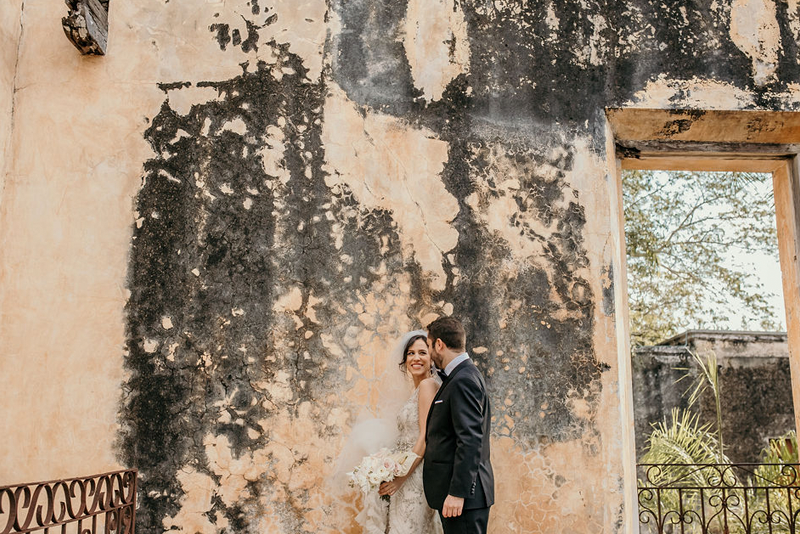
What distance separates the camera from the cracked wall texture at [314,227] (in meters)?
4.00

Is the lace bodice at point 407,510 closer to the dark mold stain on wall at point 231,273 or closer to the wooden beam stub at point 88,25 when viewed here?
the dark mold stain on wall at point 231,273

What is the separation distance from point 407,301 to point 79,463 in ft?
6.57

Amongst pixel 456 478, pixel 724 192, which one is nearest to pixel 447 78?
pixel 456 478

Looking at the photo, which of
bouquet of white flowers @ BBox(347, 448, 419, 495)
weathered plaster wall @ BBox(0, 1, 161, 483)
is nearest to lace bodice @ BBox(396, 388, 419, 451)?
bouquet of white flowers @ BBox(347, 448, 419, 495)

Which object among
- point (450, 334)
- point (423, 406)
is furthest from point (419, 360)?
point (450, 334)

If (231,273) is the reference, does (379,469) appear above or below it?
below

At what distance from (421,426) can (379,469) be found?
30 centimetres

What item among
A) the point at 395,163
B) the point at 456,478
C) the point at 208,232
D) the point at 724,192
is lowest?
the point at 456,478

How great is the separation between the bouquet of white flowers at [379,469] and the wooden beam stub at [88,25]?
2.90 m

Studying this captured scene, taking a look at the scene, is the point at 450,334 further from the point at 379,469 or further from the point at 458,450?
the point at 379,469

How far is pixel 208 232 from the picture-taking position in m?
4.24

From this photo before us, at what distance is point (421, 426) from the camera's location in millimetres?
3668

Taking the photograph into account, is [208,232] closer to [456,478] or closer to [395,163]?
[395,163]

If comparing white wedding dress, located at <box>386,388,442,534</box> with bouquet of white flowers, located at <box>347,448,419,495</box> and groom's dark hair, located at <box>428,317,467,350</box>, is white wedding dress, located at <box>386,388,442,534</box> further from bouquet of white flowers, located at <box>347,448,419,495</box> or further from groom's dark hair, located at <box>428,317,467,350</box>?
groom's dark hair, located at <box>428,317,467,350</box>
